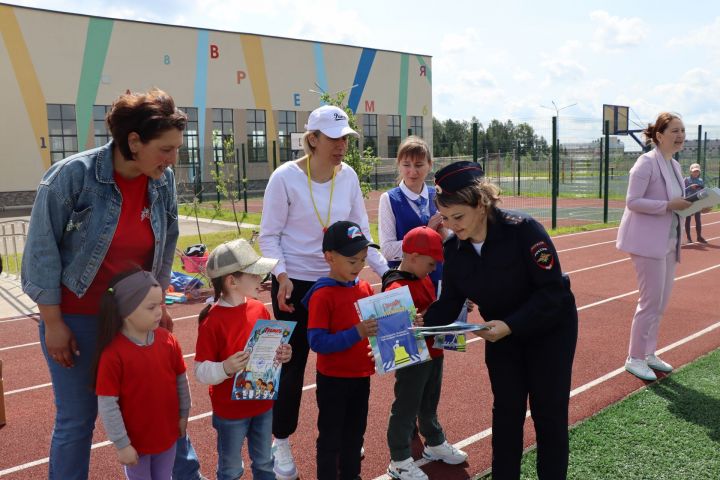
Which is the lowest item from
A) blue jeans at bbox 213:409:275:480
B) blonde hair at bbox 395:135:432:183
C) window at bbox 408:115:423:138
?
blue jeans at bbox 213:409:275:480

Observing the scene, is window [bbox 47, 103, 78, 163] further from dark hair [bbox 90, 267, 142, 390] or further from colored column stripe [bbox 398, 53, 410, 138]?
dark hair [bbox 90, 267, 142, 390]

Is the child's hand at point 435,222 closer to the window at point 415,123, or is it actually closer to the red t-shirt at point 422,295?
the red t-shirt at point 422,295

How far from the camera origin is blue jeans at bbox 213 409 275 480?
10.1 ft

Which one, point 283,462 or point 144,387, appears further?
point 283,462

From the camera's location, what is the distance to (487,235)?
9.70ft

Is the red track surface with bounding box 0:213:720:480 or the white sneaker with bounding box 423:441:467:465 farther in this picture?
the red track surface with bounding box 0:213:720:480

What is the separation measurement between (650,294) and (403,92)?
143ft

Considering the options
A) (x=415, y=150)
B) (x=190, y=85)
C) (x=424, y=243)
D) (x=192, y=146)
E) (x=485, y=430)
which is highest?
(x=190, y=85)

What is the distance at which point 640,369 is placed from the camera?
5301 mm

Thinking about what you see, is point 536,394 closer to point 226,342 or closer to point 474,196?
point 474,196

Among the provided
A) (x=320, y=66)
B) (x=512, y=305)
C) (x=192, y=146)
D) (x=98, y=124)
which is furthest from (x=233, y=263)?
(x=320, y=66)

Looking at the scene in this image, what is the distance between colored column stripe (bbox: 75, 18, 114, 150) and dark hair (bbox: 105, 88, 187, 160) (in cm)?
3389

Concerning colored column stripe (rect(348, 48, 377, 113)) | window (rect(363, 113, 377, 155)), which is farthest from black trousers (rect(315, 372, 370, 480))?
window (rect(363, 113, 377, 155))

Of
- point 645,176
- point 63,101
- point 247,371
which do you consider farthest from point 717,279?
point 63,101
